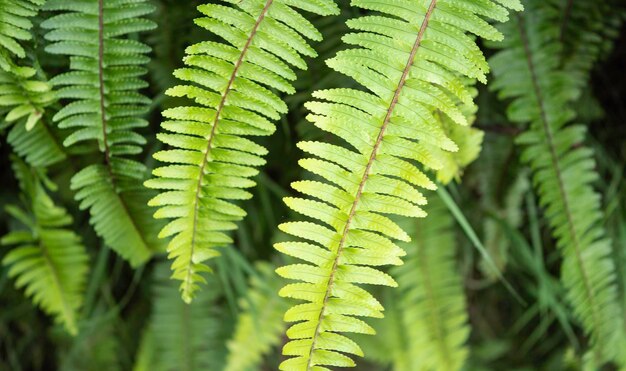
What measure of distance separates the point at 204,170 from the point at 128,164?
23 centimetres

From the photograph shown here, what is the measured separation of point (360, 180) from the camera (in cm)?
98

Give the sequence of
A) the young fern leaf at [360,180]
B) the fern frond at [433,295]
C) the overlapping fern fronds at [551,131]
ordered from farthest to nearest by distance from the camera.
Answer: the fern frond at [433,295] → the overlapping fern fronds at [551,131] → the young fern leaf at [360,180]

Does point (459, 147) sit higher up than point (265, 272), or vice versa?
point (459, 147)

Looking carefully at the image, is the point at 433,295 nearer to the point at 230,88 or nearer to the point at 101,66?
the point at 230,88

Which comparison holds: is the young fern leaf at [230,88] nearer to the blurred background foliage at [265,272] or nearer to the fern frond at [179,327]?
the blurred background foliage at [265,272]

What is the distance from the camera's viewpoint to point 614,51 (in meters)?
1.81

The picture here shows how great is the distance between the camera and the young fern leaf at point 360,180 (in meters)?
0.97

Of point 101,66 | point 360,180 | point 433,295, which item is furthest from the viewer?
point 433,295

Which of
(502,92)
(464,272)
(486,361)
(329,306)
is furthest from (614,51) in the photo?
(329,306)

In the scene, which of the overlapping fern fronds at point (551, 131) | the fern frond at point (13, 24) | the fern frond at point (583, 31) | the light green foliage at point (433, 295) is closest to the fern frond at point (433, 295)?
the light green foliage at point (433, 295)

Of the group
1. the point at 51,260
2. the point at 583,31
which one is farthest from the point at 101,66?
the point at 583,31

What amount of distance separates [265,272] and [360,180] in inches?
36.8

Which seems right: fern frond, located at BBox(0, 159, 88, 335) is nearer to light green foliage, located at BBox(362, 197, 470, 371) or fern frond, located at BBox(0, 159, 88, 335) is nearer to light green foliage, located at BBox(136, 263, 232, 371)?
light green foliage, located at BBox(136, 263, 232, 371)

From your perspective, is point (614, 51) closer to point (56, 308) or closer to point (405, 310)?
point (405, 310)
